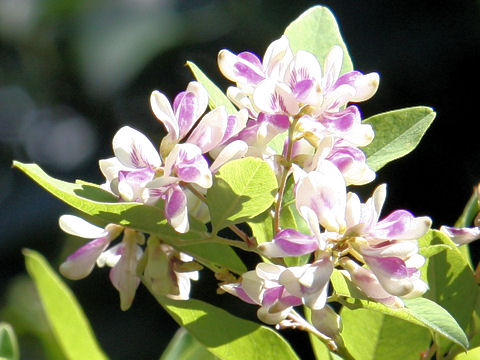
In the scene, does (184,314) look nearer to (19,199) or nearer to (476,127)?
(476,127)

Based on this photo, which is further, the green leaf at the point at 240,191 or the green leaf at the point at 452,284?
the green leaf at the point at 452,284

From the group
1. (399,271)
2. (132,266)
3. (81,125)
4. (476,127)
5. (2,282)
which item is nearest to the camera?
(399,271)

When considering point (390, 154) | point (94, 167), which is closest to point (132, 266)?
point (390, 154)

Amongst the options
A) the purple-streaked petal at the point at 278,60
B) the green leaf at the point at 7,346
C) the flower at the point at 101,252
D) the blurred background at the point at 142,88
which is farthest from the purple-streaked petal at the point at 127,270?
the blurred background at the point at 142,88

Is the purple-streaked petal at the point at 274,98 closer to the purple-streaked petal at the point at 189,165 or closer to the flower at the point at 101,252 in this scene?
the purple-streaked petal at the point at 189,165

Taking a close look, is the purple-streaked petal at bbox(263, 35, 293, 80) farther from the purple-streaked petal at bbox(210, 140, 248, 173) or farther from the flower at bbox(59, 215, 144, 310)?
the flower at bbox(59, 215, 144, 310)

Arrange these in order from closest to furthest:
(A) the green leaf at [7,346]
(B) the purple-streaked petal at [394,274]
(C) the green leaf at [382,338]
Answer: (B) the purple-streaked petal at [394,274] < (C) the green leaf at [382,338] < (A) the green leaf at [7,346]
